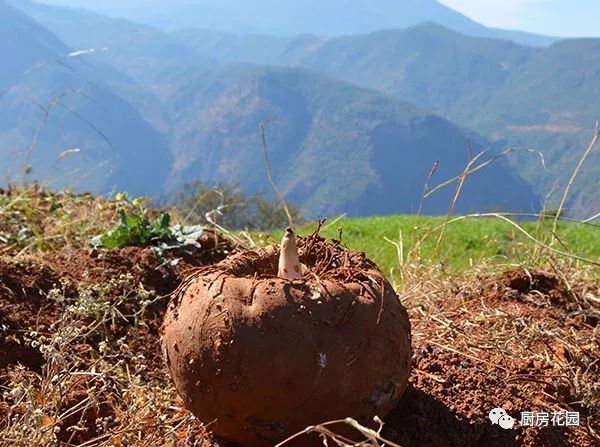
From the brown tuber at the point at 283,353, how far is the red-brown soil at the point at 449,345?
124mm

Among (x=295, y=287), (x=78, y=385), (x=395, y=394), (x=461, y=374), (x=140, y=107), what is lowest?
(x=140, y=107)

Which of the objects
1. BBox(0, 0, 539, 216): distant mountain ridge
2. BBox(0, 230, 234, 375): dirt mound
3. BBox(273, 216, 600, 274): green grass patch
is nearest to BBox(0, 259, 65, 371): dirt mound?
BBox(0, 230, 234, 375): dirt mound

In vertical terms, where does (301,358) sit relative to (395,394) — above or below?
above

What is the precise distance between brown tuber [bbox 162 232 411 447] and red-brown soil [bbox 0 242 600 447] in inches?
4.9

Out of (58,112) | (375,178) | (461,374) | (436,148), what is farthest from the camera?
(436,148)

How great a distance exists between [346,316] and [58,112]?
13468cm

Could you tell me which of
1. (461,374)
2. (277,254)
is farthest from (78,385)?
(461,374)

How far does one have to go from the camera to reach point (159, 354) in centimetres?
418

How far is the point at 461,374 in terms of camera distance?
3420mm

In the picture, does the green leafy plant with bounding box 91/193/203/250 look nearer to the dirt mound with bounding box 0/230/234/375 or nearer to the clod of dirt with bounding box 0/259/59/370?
the dirt mound with bounding box 0/230/234/375

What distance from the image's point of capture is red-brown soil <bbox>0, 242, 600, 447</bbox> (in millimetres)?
3092

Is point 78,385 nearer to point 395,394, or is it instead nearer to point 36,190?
point 395,394

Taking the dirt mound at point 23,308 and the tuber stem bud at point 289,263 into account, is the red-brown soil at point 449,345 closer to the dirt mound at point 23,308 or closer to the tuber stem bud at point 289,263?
the dirt mound at point 23,308

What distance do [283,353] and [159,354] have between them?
5.71 feet
